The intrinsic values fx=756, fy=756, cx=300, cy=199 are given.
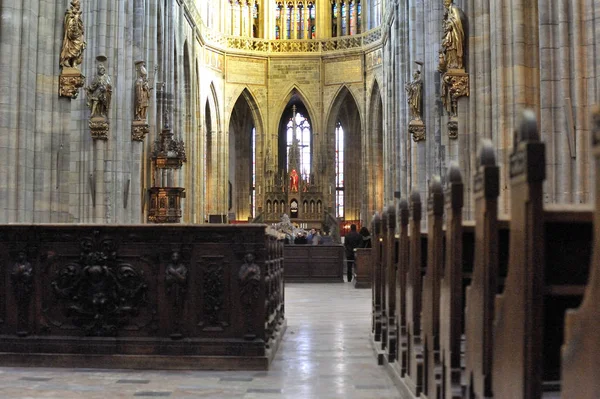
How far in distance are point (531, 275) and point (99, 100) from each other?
49.8 ft

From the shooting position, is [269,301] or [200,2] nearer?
[269,301]

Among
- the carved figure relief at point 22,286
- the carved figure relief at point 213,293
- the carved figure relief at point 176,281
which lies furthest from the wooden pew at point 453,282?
the carved figure relief at point 22,286

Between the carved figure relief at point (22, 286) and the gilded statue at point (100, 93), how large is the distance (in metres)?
9.89

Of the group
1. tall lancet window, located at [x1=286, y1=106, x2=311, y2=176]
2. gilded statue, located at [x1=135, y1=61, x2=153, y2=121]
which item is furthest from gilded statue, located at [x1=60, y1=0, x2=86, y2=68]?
tall lancet window, located at [x1=286, y1=106, x2=311, y2=176]

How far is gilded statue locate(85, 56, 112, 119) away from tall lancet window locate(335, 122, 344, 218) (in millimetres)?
24684

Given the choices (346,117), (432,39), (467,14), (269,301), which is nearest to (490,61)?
(467,14)

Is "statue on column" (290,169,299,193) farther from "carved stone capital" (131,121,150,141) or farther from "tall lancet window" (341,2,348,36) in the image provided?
"carved stone capital" (131,121,150,141)

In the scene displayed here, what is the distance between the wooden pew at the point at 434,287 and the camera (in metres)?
4.77

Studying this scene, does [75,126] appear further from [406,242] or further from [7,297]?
[406,242]

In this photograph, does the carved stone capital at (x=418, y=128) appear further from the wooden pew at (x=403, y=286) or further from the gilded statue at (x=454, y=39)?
the wooden pew at (x=403, y=286)

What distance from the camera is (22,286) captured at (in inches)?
293

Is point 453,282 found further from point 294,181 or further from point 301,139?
point 301,139

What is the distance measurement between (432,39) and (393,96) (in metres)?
9.94

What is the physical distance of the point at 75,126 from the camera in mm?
17125
